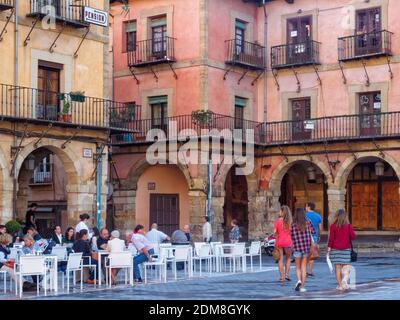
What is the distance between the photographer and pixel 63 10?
90.6ft

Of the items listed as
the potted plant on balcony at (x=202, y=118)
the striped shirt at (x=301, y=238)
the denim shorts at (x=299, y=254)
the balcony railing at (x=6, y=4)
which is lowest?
the denim shorts at (x=299, y=254)

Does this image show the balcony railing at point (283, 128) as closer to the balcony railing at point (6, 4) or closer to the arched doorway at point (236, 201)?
the arched doorway at point (236, 201)

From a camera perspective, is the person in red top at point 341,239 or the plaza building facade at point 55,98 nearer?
the person in red top at point 341,239

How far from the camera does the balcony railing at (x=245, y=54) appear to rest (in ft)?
113

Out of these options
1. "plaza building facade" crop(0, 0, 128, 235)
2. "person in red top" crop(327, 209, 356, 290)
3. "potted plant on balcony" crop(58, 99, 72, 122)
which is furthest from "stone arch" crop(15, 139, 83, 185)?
"person in red top" crop(327, 209, 356, 290)

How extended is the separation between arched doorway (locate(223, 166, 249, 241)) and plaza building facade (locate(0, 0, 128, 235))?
29.1ft

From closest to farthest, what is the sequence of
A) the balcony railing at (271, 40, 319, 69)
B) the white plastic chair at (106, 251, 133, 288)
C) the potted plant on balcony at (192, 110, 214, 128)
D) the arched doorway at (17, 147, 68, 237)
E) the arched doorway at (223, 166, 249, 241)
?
1. the white plastic chair at (106, 251, 133, 288)
2. the potted plant on balcony at (192, 110, 214, 128)
3. the balcony railing at (271, 40, 319, 69)
4. the arched doorway at (17, 147, 68, 237)
5. the arched doorway at (223, 166, 249, 241)

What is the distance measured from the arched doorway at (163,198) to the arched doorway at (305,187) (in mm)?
4519

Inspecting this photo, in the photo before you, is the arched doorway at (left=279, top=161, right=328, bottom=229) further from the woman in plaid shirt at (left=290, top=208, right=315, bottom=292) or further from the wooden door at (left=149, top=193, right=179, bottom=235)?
the woman in plaid shirt at (left=290, top=208, right=315, bottom=292)

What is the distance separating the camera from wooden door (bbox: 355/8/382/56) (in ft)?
110

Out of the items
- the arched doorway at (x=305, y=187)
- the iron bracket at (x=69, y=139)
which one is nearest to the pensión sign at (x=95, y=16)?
the iron bracket at (x=69, y=139)
